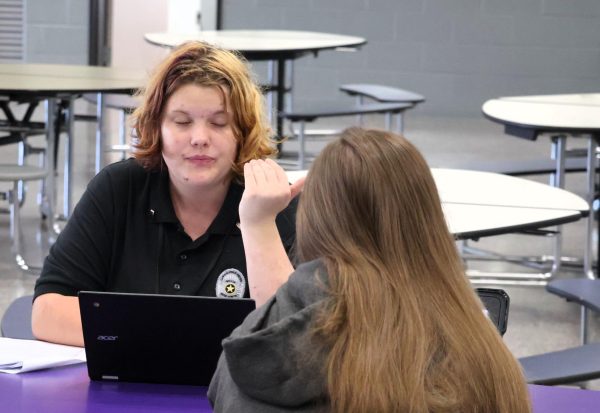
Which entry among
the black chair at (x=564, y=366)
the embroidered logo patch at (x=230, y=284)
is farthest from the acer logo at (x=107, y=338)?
the black chair at (x=564, y=366)

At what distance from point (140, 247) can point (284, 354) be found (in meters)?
0.89

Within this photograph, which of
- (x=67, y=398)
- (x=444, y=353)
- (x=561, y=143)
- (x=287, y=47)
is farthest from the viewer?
(x=287, y=47)

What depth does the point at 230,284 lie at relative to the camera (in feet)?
6.95

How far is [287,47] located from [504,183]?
2881mm

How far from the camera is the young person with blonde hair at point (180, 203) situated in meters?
2.12

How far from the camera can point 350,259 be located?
52.8 inches

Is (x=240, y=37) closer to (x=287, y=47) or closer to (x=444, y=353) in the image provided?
(x=287, y=47)

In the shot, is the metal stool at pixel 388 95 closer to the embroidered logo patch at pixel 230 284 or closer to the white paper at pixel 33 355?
the embroidered logo patch at pixel 230 284

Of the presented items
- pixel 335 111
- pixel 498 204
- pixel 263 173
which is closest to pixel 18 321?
pixel 263 173

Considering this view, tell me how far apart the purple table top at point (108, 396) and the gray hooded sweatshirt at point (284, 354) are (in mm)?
366

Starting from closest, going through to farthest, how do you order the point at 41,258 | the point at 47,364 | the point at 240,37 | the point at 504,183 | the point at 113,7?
the point at 47,364 → the point at 504,183 → the point at 41,258 → the point at 240,37 → the point at 113,7

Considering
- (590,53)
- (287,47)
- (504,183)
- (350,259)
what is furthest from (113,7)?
(350,259)

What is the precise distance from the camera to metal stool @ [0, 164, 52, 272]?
448 cm

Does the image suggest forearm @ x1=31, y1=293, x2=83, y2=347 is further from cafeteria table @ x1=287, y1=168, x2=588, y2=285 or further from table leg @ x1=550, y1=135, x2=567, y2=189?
table leg @ x1=550, y1=135, x2=567, y2=189
